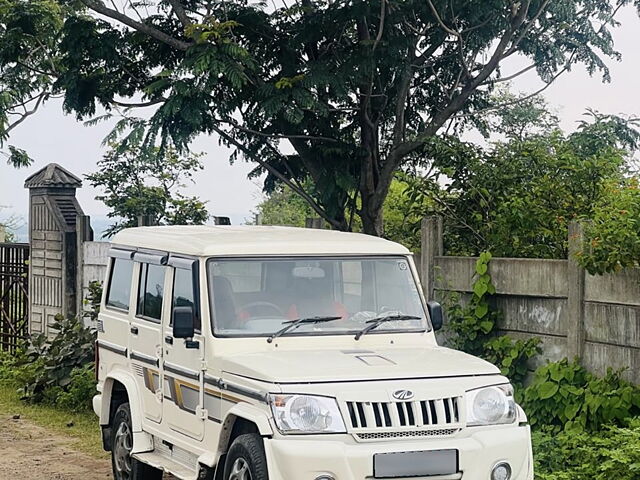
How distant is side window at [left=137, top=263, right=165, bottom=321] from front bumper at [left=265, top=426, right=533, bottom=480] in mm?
2435

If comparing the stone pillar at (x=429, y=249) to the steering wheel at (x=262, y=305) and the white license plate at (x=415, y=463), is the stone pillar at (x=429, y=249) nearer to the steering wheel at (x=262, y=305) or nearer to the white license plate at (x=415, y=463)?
the steering wheel at (x=262, y=305)

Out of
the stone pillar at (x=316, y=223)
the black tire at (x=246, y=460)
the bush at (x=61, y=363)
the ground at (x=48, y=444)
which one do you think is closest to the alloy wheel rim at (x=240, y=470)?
the black tire at (x=246, y=460)

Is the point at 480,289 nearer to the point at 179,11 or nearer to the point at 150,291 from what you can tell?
the point at 150,291

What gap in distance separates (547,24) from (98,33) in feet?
17.8

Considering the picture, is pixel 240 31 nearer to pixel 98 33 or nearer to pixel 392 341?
pixel 98 33

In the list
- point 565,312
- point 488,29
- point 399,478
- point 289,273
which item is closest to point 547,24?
point 488,29

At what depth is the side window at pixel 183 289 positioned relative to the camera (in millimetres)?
8130

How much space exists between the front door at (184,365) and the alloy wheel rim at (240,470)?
0.68 meters

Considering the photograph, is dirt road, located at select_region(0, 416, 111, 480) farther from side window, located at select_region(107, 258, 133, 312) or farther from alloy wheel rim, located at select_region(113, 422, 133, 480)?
side window, located at select_region(107, 258, 133, 312)

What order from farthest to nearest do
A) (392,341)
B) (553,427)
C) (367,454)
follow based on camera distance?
(553,427) → (392,341) → (367,454)

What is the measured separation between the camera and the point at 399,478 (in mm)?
6602

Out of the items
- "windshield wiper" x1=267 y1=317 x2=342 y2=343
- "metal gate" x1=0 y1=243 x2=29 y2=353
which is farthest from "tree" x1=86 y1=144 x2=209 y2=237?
"windshield wiper" x1=267 y1=317 x2=342 y2=343

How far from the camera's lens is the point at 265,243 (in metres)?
8.09

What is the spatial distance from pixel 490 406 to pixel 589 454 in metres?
1.54
